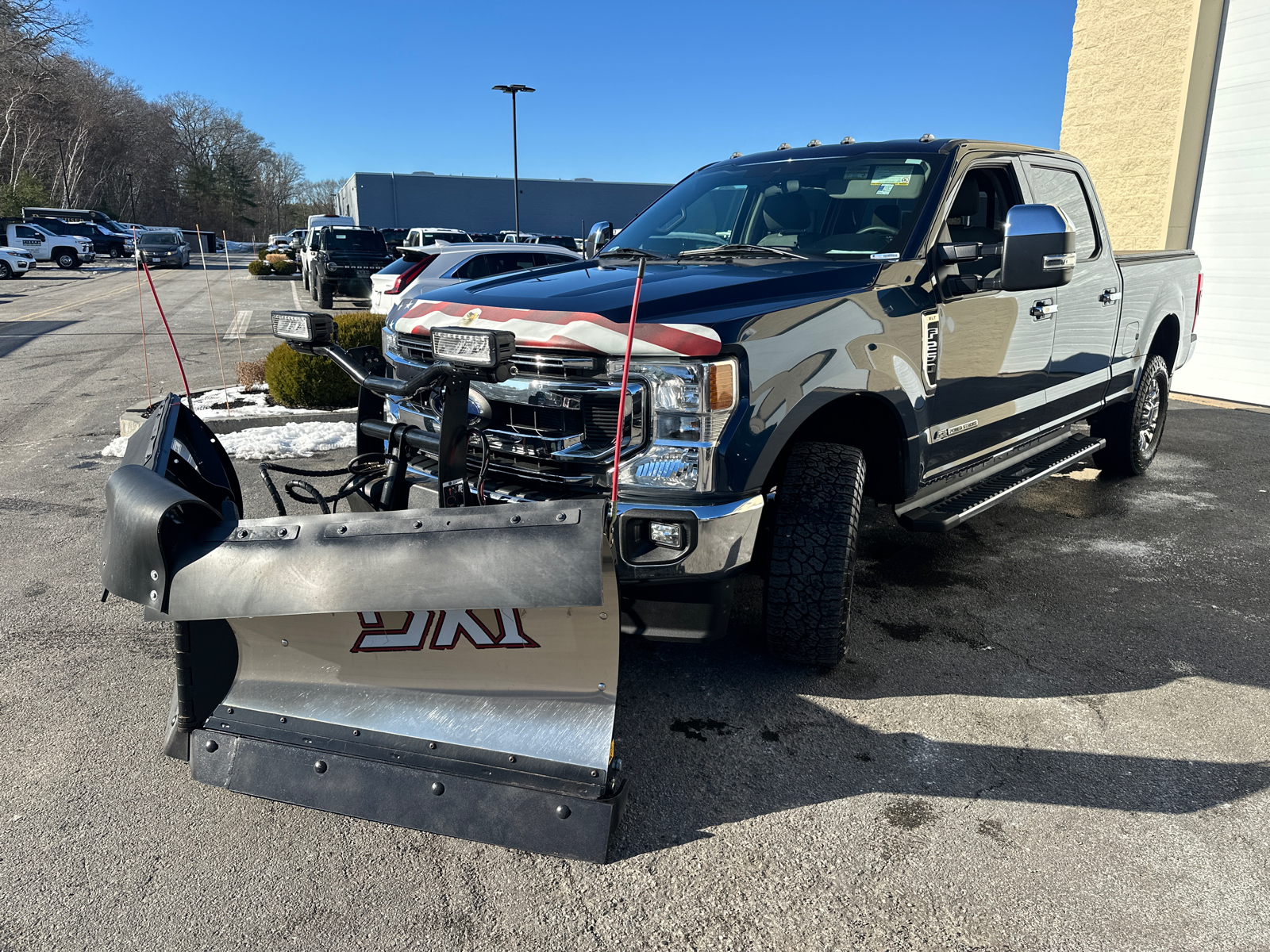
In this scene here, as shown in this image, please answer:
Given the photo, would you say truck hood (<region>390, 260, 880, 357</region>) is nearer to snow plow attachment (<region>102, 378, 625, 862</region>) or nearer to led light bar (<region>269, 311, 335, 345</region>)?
led light bar (<region>269, 311, 335, 345</region>)

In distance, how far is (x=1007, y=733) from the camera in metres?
3.08

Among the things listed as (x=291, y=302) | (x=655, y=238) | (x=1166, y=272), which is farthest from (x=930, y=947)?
(x=291, y=302)

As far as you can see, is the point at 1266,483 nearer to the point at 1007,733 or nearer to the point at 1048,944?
the point at 1007,733

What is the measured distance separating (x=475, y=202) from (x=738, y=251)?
197ft

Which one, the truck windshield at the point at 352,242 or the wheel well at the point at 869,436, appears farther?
the truck windshield at the point at 352,242

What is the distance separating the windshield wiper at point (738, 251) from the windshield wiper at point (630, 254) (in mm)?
132

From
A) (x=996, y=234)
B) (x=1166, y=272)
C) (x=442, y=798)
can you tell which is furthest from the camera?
(x=1166, y=272)

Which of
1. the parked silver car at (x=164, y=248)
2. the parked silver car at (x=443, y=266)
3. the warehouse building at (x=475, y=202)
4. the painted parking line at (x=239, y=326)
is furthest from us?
the warehouse building at (x=475, y=202)

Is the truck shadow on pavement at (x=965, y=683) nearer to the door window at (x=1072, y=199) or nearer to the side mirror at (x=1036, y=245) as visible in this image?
the side mirror at (x=1036, y=245)

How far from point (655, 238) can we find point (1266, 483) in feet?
17.1

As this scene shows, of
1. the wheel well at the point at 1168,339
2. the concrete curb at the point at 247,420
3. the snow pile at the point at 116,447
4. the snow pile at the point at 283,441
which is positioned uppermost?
the wheel well at the point at 1168,339

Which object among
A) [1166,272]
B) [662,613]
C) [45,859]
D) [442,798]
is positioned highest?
[1166,272]

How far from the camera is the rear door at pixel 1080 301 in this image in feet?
15.5

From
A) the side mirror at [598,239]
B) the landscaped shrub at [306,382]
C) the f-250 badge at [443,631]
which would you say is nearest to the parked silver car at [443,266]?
the landscaped shrub at [306,382]
